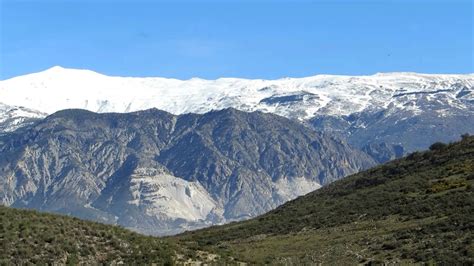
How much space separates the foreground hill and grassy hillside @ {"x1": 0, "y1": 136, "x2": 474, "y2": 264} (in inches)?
5.2

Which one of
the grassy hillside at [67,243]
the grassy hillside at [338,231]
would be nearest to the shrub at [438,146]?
the grassy hillside at [338,231]

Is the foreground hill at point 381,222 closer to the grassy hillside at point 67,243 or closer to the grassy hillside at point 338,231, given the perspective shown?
the grassy hillside at point 338,231

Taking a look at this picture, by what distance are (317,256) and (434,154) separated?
58926mm

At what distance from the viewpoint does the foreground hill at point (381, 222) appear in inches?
2685

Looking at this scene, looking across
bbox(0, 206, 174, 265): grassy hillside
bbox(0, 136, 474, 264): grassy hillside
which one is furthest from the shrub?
bbox(0, 206, 174, 265): grassy hillside

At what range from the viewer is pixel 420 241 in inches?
2746

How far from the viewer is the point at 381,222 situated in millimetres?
87938

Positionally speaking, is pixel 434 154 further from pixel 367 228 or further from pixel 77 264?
pixel 77 264

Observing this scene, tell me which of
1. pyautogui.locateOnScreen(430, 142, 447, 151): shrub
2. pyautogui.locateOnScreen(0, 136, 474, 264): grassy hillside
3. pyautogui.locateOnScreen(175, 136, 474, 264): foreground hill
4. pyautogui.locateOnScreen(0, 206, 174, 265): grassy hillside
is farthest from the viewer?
pyautogui.locateOnScreen(430, 142, 447, 151): shrub

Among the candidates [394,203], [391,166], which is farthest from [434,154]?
[394,203]

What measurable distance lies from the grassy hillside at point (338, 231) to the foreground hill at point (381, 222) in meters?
0.13

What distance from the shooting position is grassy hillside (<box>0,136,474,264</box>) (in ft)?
190

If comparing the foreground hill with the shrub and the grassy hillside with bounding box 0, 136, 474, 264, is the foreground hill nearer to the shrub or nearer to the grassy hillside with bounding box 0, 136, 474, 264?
the shrub

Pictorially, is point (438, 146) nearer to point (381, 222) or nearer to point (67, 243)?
point (381, 222)
